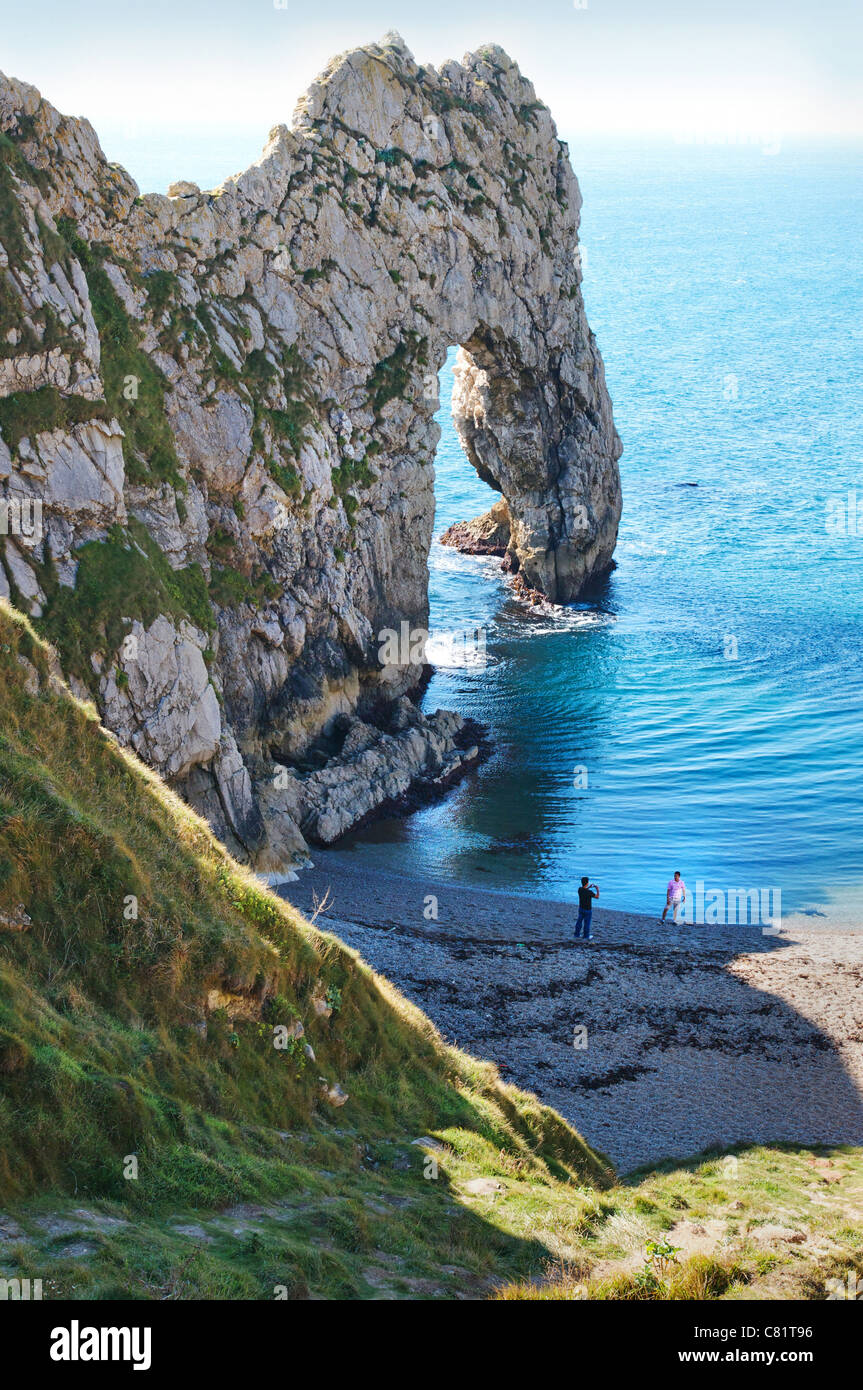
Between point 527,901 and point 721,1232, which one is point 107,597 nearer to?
point 527,901

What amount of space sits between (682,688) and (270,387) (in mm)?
28190

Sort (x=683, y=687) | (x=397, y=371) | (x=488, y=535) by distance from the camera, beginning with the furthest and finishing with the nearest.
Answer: (x=488, y=535), (x=683, y=687), (x=397, y=371)

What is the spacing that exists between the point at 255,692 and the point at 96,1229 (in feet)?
112

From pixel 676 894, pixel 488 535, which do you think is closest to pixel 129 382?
pixel 676 894

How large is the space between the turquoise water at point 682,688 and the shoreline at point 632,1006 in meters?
3.99

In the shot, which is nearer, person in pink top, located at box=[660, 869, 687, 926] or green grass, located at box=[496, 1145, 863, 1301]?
green grass, located at box=[496, 1145, 863, 1301]

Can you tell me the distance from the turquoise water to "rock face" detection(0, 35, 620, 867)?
5.38 metres

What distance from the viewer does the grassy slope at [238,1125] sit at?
615 inches

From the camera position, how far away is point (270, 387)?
4900cm

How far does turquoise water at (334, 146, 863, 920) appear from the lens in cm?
4884

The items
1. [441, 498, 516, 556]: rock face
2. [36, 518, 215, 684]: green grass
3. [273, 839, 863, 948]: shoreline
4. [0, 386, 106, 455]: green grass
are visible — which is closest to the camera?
[36, 518, 215, 684]: green grass

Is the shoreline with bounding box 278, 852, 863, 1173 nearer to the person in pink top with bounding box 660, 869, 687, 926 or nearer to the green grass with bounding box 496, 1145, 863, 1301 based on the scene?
the person in pink top with bounding box 660, 869, 687, 926

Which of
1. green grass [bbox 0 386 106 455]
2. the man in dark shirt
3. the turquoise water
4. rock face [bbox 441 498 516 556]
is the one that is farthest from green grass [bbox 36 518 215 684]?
rock face [bbox 441 498 516 556]
